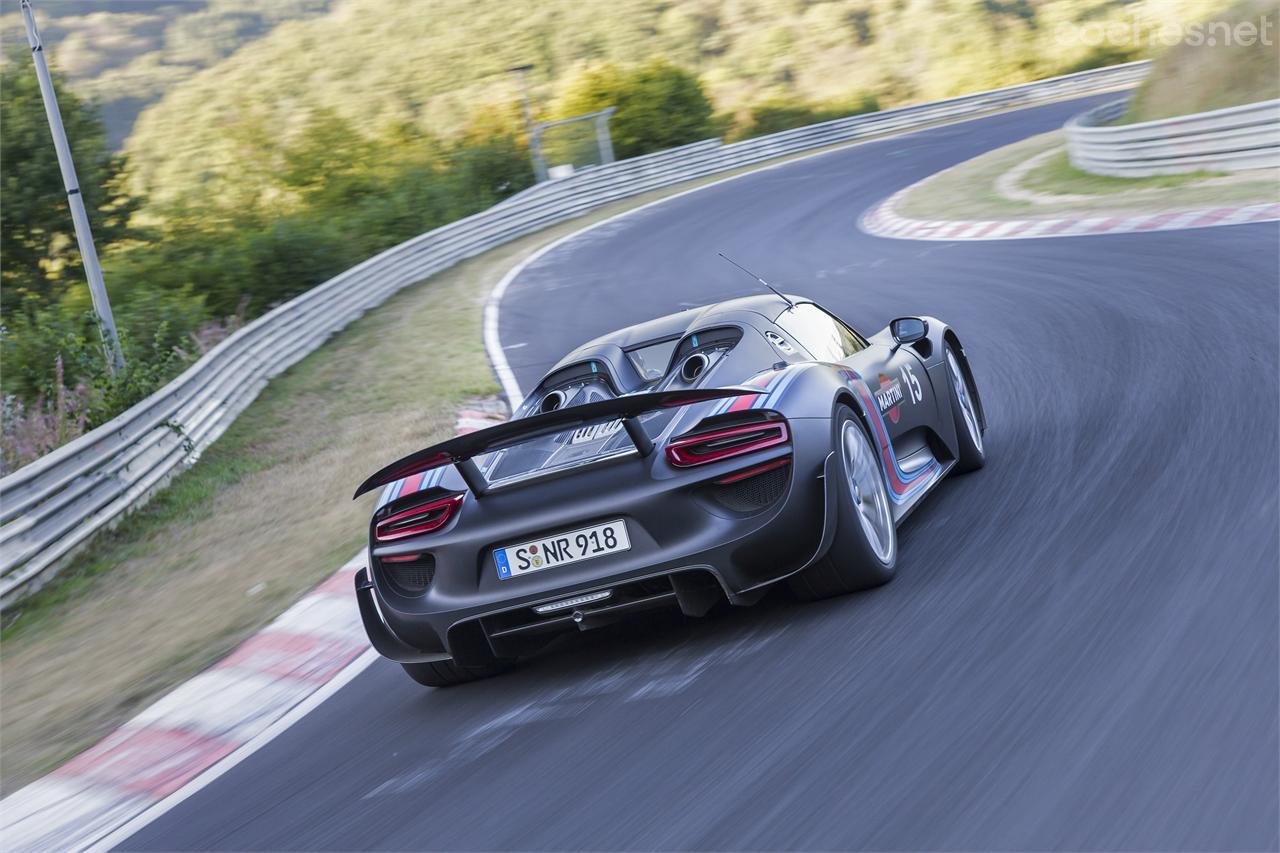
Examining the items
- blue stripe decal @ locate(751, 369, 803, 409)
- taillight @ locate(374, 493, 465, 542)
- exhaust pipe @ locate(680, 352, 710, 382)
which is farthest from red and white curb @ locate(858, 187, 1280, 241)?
taillight @ locate(374, 493, 465, 542)

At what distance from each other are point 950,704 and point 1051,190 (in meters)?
15.7

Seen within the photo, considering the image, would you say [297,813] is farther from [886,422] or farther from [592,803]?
[886,422]

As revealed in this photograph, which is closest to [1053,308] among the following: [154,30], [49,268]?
[49,268]

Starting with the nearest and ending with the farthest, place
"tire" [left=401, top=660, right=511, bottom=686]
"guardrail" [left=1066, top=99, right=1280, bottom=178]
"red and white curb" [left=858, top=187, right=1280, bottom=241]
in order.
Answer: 1. "tire" [left=401, top=660, right=511, bottom=686]
2. "red and white curb" [left=858, top=187, right=1280, bottom=241]
3. "guardrail" [left=1066, top=99, right=1280, bottom=178]

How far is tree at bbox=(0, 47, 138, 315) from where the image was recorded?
2850 centimetres

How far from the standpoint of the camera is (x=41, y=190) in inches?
1135

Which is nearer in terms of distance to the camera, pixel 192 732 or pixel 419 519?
pixel 419 519

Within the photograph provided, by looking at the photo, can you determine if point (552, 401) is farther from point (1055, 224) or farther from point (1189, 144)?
point (1189, 144)

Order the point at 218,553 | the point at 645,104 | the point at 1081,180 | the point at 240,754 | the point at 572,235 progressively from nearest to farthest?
the point at 240,754, the point at 218,553, the point at 1081,180, the point at 572,235, the point at 645,104

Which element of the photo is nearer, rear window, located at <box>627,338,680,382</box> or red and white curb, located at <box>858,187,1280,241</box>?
rear window, located at <box>627,338,680,382</box>

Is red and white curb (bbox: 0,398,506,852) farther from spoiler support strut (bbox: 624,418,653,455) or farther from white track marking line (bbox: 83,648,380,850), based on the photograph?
spoiler support strut (bbox: 624,418,653,455)

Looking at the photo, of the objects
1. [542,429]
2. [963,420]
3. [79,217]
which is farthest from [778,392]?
[79,217]

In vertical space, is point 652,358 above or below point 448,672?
above

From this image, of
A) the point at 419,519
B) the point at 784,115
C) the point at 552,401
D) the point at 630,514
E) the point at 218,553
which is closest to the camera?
the point at 630,514
